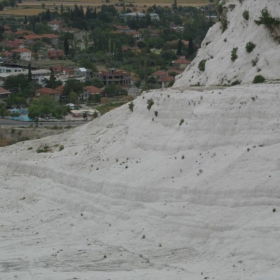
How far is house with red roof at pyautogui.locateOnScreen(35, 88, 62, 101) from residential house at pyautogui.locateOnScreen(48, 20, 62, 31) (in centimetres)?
6049

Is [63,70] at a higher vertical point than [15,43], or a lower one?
higher

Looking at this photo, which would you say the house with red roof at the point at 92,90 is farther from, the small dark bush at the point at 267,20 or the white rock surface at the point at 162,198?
the small dark bush at the point at 267,20

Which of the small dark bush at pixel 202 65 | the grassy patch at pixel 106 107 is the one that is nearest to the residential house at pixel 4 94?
the grassy patch at pixel 106 107

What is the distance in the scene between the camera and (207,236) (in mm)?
32875

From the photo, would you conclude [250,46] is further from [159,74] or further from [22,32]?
[22,32]

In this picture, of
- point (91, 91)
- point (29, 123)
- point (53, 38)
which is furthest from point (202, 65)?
point (53, 38)

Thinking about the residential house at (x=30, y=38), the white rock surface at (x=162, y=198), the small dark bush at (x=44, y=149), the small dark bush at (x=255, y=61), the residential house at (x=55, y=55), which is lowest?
the residential house at (x=30, y=38)

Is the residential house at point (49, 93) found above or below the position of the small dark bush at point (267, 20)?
below

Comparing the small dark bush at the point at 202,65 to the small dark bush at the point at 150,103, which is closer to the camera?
the small dark bush at the point at 150,103

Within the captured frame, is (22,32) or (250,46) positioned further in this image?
(22,32)

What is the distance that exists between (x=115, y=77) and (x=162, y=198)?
6307 centimetres

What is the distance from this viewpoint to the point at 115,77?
98.1 meters

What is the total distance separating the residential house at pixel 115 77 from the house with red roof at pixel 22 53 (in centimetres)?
1991

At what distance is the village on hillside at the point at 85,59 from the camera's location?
8462 centimetres
